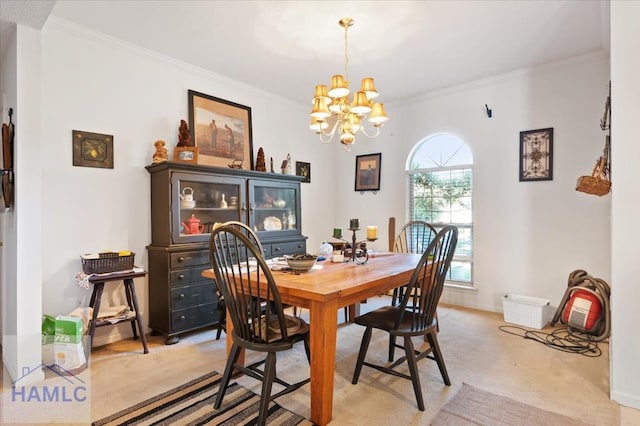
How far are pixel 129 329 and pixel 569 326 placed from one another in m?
4.00

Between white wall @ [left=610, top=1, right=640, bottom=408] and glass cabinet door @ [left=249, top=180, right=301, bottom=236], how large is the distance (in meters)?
2.95

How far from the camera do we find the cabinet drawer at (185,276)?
297cm

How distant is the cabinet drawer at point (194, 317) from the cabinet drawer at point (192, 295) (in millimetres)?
45

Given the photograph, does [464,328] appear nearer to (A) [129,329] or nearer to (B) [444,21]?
(B) [444,21]

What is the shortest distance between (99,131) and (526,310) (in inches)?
167

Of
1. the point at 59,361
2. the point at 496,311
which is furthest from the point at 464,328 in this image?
the point at 59,361

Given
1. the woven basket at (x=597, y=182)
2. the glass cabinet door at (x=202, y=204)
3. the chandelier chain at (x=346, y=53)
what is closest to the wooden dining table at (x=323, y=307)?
the glass cabinet door at (x=202, y=204)

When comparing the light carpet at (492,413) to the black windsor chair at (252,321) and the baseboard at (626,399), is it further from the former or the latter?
the black windsor chair at (252,321)

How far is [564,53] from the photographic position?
131 inches

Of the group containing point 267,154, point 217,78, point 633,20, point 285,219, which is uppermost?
point 217,78

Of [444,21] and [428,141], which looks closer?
[444,21]

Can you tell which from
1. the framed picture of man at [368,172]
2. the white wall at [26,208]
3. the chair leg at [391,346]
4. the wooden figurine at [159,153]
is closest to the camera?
the white wall at [26,208]

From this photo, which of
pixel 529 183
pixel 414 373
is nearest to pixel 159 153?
pixel 414 373

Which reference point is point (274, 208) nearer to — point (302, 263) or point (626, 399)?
point (302, 263)
